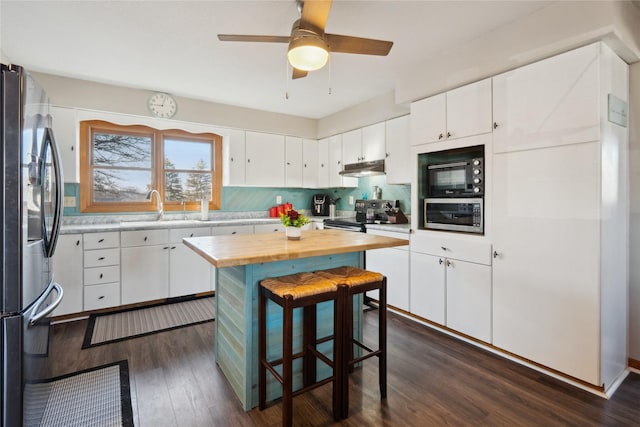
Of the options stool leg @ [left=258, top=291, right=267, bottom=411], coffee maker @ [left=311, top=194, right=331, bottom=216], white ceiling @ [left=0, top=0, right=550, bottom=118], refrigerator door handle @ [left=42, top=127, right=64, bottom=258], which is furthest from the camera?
coffee maker @ [left=311, top=194, right=331, bottom=216]

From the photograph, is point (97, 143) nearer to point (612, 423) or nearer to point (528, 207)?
point (528, 207)

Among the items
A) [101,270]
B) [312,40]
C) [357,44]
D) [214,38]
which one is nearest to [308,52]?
[312,40]

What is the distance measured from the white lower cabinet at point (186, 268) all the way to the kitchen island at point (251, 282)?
1630 millimetres

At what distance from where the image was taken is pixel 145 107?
3686 millimetres

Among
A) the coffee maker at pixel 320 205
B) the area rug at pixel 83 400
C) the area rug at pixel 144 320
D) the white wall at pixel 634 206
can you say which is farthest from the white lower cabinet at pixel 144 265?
the white wall at pixel 634 206

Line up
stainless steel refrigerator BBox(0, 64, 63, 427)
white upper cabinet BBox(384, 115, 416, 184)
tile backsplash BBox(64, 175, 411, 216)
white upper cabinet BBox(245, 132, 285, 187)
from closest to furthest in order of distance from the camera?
stainless steel refrigerator BBox(0, 64, 63, 427) < white upper cabinet BBox(384, 115, 416, 184) < tile backsplash BBox(64, 175, 411, 216) < white upper cabinet BBox(245, 132, 285, 187)

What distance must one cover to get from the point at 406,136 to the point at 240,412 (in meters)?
2.95

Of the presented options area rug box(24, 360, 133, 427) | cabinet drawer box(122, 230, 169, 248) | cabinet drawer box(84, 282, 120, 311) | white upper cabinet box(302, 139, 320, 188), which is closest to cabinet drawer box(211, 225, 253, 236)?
cabinet drawer box(122, 230, 169, 248)

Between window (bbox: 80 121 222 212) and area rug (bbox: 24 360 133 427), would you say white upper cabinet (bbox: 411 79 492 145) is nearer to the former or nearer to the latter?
window (bbox: 80 121 222 212)

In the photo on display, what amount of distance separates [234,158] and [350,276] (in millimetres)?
2965

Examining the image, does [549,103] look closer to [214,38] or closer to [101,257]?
[214,38]

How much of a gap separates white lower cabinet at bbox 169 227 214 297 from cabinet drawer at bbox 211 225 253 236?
8cm

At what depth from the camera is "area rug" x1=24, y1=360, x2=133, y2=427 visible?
1590 mm

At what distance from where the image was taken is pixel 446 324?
2.79 m
